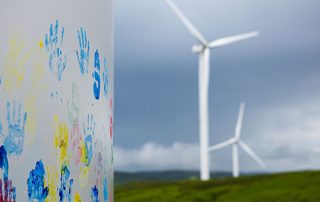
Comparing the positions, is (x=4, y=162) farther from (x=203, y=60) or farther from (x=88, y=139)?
(x=203, y=60)

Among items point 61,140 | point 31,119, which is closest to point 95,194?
point 61,140

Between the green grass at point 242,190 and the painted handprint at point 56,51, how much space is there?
41.2m

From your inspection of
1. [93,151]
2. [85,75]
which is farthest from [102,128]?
[85,75]

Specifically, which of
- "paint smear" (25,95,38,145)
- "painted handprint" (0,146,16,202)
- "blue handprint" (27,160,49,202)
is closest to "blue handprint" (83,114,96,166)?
"blue handprint" (27,160,49,202)

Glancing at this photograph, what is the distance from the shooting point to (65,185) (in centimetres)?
393

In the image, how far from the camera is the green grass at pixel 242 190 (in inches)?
1829

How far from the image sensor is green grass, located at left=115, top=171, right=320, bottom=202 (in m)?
46.5

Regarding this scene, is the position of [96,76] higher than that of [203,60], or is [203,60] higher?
[203,60]

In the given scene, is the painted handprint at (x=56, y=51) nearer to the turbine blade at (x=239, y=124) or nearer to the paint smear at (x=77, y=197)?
the paint smear at (x=77, y=197)

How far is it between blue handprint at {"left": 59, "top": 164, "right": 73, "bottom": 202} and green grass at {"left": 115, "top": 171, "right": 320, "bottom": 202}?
40897 millimetres

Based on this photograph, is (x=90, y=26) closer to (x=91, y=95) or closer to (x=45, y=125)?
(x=91, y=95)

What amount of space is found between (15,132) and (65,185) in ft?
2.72

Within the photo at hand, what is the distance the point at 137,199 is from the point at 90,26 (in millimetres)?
48617

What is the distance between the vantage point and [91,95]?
4.56 m
